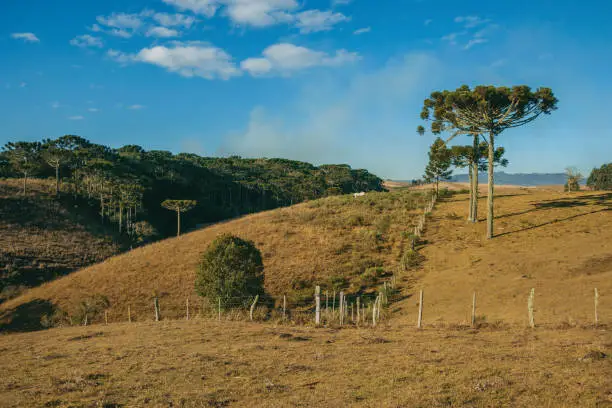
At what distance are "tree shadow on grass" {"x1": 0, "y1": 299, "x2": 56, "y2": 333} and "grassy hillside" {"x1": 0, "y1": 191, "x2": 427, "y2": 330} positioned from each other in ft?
0.35

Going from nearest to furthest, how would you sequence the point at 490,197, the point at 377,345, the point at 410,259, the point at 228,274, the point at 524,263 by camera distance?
1. the point at 377,345
2. the point at 228,274
3. the point at 524,263
4. the point at 410,259
5. the point at 490,197

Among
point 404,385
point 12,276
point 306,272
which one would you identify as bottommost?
point 12,276

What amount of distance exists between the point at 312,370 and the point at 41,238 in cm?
5890

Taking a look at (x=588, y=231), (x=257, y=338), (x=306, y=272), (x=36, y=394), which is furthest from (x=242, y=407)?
(x=588, y=231)

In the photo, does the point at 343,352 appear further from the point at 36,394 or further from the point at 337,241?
the point at 337,241

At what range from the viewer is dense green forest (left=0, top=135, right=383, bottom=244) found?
7388 cm

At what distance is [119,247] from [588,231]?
6117 cm

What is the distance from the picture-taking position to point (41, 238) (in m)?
56.2

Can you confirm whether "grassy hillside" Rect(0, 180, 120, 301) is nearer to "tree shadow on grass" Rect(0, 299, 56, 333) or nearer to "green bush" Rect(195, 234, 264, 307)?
"tree shadow on grass" Rect(0, 299, 56, 333)

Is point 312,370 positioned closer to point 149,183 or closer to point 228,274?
point 228,274

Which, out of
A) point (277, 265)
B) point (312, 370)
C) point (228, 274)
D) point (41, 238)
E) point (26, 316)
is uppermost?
point (312, 370)

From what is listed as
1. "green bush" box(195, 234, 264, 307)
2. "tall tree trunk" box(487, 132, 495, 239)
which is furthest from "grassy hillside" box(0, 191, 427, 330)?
"tall tree trunk" box(487, 132, 495, 239)

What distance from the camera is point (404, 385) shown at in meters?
9.44

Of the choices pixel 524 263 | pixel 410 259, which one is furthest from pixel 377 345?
pixel 410 259
